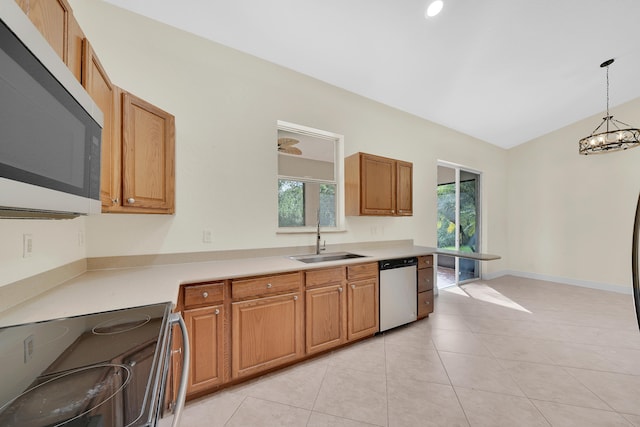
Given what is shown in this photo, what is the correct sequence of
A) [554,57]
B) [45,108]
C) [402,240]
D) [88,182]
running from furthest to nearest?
1. [402,240]
2. [554,57]
3. [88,182]
4. [45,108]

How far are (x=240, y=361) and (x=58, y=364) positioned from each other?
52.9 inches

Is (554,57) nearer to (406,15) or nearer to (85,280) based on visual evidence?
(406,15)

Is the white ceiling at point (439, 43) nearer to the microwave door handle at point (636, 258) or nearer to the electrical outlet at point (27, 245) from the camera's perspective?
the electrical outlet at point (27, 245)

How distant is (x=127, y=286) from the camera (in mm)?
1443

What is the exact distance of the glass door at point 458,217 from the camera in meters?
4.59

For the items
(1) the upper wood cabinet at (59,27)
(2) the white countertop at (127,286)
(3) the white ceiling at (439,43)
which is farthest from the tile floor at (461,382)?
(3) the white ceiling at (439,43)

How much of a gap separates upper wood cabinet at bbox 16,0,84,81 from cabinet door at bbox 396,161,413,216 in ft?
9.61

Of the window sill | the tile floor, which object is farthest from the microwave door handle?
the window sill

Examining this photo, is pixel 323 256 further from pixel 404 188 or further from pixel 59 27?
pixel 59 27

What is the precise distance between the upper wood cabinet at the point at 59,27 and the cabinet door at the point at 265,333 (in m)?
1.60

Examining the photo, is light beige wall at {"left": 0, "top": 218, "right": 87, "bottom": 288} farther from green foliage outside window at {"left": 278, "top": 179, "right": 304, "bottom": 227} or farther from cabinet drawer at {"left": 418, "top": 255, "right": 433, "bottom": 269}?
cabinet drawer at {"left": 418, "top": 255, "right": 433, "bottom": 269}

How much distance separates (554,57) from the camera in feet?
9.32

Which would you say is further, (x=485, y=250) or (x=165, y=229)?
A: (x=485, y=250)

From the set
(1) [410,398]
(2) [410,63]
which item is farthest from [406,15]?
(1) [410,398]
